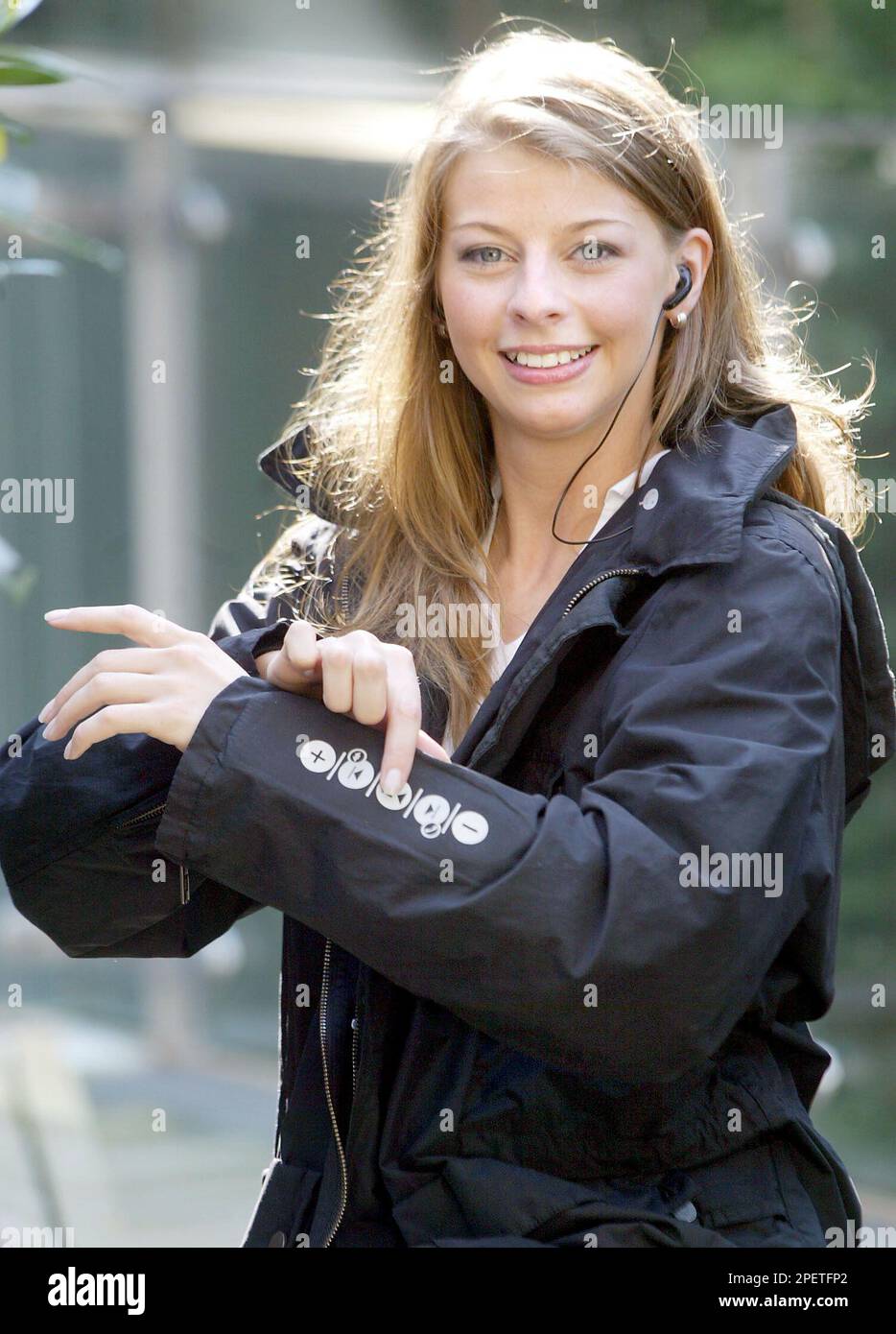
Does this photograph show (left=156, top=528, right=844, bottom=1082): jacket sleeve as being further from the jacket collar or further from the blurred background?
the blurred background

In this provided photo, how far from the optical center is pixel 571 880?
1.26 meters

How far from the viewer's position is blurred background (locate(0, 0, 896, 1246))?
A: 370 centimetres

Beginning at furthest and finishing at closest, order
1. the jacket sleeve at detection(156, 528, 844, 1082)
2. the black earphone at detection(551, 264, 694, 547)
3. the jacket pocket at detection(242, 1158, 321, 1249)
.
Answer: the black earphone at detection(551, 264, 694, 547) < the jacket pocket at detection(242, 1158, 321, 1249) < the jacket sleeve at detection(156, 528, 844, 1082)

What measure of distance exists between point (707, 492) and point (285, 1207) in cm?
77

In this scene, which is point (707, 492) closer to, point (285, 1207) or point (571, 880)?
point (571, 880)

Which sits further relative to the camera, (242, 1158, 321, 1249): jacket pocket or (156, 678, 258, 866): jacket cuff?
(242, 1158, 321, 1249): jacket pocket

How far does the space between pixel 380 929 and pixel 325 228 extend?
9.30ft

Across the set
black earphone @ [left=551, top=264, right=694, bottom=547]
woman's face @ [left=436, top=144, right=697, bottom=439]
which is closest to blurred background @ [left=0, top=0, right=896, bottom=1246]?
black earphone @ [left=551, top=264, right=694, bottom=547]

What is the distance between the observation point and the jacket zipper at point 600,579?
1.49m

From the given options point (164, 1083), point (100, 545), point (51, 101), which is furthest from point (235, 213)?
point (164, 1083)

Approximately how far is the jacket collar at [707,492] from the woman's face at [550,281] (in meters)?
0.12

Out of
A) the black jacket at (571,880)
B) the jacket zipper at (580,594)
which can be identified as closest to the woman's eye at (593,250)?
the black jacket at (571,880)

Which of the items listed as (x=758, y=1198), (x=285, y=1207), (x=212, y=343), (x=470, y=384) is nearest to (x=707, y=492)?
(x=470, y=384)
